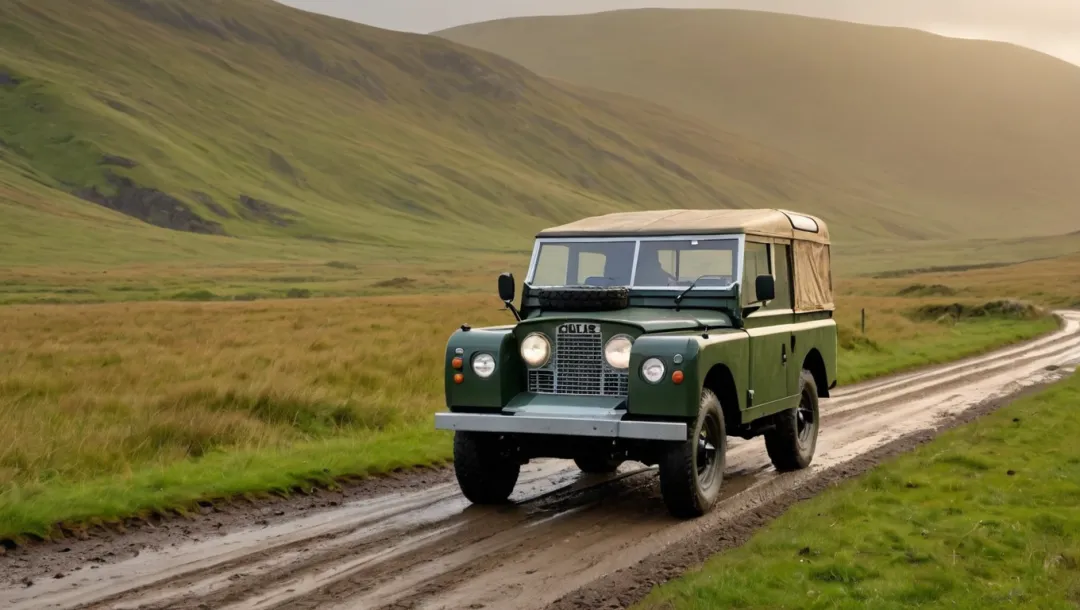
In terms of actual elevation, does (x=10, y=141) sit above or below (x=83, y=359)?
above

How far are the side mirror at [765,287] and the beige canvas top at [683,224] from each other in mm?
673

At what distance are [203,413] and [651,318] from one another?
7.01 metres

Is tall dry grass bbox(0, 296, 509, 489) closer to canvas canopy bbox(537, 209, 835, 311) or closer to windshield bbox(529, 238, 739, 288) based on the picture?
windshield bbox(529, 238, 739, 288)

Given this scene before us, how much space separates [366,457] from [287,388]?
4074 mm

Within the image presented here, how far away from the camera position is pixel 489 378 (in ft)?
36.0

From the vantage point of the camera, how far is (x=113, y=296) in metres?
67.0

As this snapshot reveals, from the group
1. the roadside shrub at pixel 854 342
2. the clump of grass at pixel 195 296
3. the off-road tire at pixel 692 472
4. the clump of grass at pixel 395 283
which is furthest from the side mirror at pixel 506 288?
the clump of grass at pixel 395 283

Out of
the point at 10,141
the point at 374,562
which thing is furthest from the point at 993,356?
the point at 10,141

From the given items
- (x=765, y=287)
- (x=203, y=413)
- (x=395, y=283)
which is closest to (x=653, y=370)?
(x=765, y=287)

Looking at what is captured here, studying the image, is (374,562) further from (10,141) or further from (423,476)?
(10,141)

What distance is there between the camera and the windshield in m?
12.1

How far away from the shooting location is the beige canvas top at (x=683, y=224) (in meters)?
12.3

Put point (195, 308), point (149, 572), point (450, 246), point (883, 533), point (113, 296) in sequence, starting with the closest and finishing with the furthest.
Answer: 1. point (149, 572)
2. point (883, 533)
3. point (195, 308)
4. point (113, 296)
5. point (450, 246)

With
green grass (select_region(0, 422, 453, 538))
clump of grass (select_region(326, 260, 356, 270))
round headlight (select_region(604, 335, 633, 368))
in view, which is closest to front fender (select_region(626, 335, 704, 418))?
round headlight (select_region(604, 335, 633, 368))
